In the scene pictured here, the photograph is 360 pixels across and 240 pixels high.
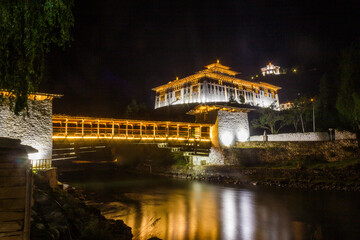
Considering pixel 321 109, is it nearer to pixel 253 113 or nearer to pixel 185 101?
pixel 253 113

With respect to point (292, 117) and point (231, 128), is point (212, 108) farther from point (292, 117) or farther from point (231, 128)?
point (292, 117)

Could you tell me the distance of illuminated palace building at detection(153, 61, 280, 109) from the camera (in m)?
44.2

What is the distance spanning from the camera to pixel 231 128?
2777cm

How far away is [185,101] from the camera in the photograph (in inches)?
1832

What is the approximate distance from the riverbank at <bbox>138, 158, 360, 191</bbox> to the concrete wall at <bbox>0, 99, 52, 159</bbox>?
14.0 m

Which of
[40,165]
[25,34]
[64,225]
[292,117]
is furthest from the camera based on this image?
[292,117]

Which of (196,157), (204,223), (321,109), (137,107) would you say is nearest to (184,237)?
(204,223)

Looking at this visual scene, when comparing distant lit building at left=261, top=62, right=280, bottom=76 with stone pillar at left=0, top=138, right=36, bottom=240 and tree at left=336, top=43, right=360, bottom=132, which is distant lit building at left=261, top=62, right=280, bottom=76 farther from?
stone pillar at left=0, top=138, right=36, bottom=240

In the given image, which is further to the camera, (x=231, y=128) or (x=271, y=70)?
(x=271, y=70)

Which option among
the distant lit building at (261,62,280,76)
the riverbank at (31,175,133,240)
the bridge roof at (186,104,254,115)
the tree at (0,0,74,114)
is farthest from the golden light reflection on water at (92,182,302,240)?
the distant lit building at (261,62,280,76)

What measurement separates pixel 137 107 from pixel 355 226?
128ft

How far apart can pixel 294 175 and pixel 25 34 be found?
19.1m

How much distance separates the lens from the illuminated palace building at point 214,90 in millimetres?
44209

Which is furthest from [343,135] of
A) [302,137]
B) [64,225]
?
[64,225]
